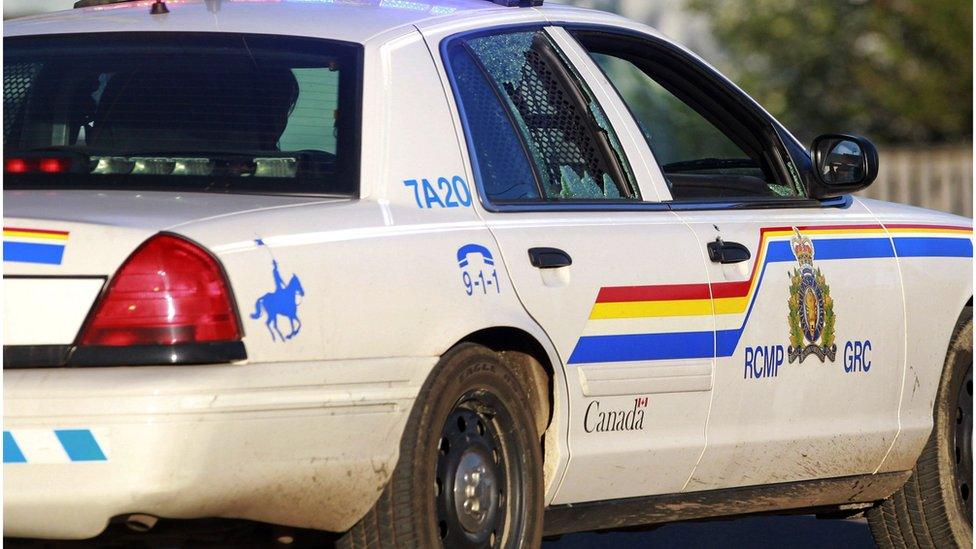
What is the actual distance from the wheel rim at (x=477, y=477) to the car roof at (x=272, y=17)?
3.01 ft

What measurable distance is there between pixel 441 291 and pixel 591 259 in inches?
24.9

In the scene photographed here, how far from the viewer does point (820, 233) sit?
5.98 meters

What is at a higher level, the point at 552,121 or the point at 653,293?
the point at 552,121

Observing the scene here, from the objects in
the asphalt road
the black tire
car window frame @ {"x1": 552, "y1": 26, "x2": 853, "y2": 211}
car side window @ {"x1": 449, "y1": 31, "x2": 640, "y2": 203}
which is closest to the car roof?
car side window @ {"x1": 449, "y1": 31, "x2": 640, "y2": 203}

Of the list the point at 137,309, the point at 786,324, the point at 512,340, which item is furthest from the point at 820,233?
the point at 137,309

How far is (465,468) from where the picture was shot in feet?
15.9

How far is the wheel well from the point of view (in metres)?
4.90

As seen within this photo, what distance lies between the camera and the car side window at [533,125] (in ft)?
17.1

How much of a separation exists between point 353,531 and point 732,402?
1.37 m

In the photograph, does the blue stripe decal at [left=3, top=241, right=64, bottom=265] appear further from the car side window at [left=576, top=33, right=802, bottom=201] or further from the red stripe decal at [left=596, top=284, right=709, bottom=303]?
the car side window at [left=576, top=33, right=802, bottom=201]

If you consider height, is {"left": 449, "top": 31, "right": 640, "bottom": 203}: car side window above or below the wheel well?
above

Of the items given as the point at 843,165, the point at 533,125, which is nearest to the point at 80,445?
the point at 533,125

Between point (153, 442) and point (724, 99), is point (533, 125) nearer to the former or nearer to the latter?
point (724, 99)

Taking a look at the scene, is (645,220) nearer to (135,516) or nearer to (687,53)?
(687,53)
